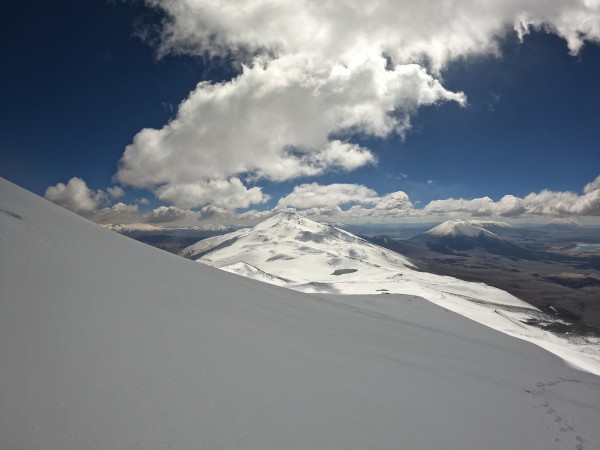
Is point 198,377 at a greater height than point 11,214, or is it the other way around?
point 11,214

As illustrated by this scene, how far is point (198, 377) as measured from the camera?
6.75 m

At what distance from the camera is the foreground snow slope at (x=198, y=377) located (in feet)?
17.0

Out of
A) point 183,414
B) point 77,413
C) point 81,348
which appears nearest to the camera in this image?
point 77,413

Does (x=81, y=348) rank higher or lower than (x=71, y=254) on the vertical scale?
lower

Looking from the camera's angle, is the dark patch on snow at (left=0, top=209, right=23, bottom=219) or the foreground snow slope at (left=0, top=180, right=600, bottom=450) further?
the dark patch on snow at (left=0, top=209, right=23, bottom=219)

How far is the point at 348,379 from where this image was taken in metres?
9.14

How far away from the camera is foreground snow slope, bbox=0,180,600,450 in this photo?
5.17 meters

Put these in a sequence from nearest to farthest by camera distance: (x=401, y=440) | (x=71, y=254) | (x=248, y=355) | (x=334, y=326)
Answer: (x=401, y=440)
(x=248, y=355)
(x=71, y=254)
(x=334, y=326)

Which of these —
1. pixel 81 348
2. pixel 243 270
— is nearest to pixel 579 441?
pixel 81 348

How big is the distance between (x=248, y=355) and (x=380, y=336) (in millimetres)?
10028

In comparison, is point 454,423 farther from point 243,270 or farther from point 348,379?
point 243,270

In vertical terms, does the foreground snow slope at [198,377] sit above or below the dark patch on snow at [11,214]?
below

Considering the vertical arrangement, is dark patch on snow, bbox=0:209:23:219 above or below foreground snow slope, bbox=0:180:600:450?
above

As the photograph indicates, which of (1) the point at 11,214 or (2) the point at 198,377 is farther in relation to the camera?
(1) the point at 11,214
